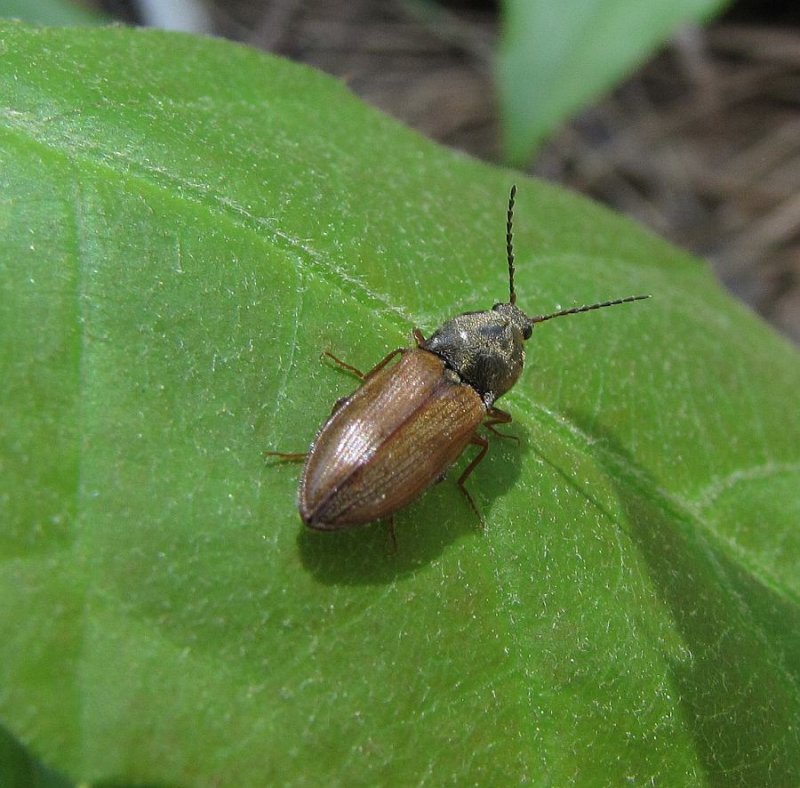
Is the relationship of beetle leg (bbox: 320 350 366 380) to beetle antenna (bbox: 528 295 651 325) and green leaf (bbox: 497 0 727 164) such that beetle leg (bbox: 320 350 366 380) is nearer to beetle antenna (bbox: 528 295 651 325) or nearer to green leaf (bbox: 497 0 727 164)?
beetle antenna (bbox: 528 295 651 325)

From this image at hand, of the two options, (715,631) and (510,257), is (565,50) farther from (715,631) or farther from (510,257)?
(715,631)

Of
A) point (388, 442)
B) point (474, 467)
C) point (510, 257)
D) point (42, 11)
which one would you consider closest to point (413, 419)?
point (388, 442)

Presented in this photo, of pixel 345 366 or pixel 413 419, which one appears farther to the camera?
pixel 413 419

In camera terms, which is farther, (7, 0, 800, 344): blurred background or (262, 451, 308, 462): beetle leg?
(7, 0, 800, 344): blurred background

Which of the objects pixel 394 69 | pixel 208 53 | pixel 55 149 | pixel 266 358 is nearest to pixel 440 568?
pixel 266 358

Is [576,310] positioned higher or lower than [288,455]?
higher

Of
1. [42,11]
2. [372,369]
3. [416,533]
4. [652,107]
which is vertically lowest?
[42,11]

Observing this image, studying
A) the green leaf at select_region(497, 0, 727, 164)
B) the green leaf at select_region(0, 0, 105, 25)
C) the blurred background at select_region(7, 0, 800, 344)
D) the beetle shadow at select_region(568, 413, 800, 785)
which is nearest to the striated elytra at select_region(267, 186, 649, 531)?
the beetle shadow at select_region(568, 413, 800, 785)

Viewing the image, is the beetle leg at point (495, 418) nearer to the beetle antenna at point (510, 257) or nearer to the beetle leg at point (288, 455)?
the beetle antenna at point (510, 257)
